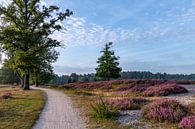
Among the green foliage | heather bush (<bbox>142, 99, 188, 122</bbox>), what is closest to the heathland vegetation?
heather bush (<bbox>142, 99, 188, 122</bbox>)

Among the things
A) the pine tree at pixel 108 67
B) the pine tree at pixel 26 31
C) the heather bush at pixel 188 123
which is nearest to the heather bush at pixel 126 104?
the heather bush at pixel 188 123

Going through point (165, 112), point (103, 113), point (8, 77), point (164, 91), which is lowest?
point (103, 113)

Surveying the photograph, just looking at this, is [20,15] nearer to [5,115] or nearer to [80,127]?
[5,115]

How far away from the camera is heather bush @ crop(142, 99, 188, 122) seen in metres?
13.4

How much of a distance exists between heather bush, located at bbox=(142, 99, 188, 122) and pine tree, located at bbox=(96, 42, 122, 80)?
5042 centimetres

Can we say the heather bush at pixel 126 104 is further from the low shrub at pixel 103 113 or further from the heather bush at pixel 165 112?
the heather bush at pixel 165 112

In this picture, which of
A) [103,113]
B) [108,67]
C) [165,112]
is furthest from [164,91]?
[108,67]

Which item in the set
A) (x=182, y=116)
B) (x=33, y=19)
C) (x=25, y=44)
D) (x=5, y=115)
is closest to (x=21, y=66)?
(x=25, y=44)

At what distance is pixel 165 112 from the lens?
45.1 feet

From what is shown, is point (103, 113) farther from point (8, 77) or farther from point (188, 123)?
point (8, 77)

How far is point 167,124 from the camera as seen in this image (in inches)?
505

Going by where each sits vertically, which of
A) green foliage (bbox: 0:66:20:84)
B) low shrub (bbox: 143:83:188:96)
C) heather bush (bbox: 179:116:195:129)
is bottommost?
heather bush (bbox: 179:116:195:129)

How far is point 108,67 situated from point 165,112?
51907 mm

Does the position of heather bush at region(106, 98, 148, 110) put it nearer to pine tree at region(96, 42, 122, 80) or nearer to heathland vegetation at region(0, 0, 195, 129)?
heathland vegetation at region(0, 0, 195, 129)
